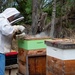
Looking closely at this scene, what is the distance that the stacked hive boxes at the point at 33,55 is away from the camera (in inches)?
129

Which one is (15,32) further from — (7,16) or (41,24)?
(41,24)

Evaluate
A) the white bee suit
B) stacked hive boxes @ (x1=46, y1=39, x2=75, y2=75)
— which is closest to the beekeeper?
the white bee suit

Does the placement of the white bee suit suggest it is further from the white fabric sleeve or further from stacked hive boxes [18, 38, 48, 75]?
stacked hive boxes [18, 38, 48, 75]

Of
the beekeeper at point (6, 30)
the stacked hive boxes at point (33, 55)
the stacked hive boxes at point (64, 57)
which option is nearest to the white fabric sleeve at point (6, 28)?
the beekeeper at point (6, 30)

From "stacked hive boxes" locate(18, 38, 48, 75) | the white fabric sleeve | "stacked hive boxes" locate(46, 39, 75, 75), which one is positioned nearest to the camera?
"stacked hive boxes" locate(46, 39, 75, 75)

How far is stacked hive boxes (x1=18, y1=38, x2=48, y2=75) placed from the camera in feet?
10.8

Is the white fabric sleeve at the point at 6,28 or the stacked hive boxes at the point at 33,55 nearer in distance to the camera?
the white fabric sleeve at the point at 6,28

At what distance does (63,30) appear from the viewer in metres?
6.39

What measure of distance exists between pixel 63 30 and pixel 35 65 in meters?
3.21

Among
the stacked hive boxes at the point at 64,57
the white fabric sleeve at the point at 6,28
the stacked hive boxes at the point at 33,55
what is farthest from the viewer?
the stacked hive boxes at the point at 33,55

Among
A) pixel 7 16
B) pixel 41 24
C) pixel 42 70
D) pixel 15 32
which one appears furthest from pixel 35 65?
pixel 41 24

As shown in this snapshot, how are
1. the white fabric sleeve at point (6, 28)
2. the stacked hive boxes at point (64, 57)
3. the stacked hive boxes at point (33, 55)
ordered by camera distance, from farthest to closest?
1. the stacked hive boxes at point (33, 55)
2. the white fabric sleeve at point (6, 28)
3. the stacked hive boxes at point (64, 57)

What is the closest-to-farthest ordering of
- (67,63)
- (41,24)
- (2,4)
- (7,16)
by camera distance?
(67,63)
(7,16)
(41,24)
(2,4)

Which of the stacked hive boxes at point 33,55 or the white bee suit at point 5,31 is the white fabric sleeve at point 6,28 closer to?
the white bee suit at point 5,31
